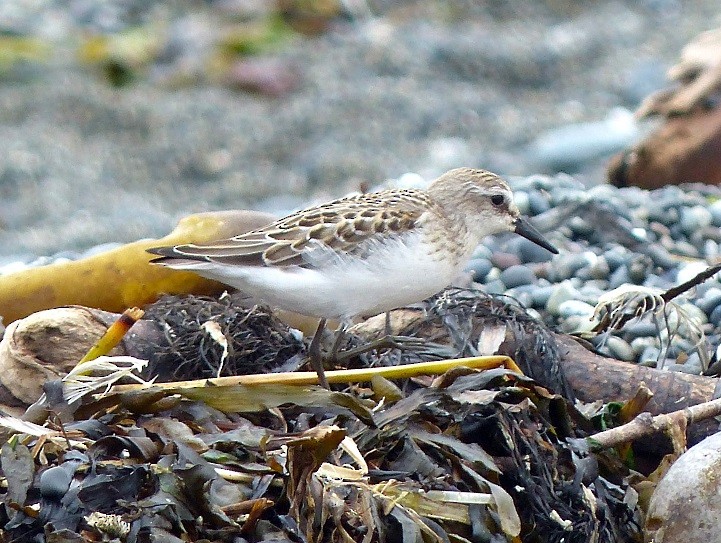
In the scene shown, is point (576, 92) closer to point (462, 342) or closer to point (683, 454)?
point (462, 342)

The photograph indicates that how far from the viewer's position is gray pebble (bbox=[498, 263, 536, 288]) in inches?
211

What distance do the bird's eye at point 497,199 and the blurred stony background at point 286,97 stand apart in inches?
138

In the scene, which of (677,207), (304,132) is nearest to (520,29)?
(304,132)

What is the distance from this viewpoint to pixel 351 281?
4137mm

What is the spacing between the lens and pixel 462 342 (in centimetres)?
415

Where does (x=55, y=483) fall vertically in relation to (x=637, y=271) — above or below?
above

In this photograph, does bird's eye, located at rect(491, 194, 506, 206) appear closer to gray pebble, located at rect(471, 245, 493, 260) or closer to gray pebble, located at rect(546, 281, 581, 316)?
gray pebble, located at rect(546, 281, 581, 316)

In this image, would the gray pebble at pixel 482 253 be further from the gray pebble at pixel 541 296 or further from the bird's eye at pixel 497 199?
the bird's eye at pixel 497 199

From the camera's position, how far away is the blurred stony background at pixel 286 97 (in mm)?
9016

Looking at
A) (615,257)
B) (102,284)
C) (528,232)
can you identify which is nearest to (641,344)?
(528,232)

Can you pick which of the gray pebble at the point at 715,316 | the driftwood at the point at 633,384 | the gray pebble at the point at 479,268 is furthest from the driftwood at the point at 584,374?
the gray pebble at the point at 479,268

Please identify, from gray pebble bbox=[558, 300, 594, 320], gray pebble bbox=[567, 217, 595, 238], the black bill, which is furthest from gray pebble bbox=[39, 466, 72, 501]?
gray pebble bbox=[567, 217, 595, 238]

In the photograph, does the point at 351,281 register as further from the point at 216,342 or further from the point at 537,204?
the point at 537,204

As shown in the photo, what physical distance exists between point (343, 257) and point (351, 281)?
0.40ft
